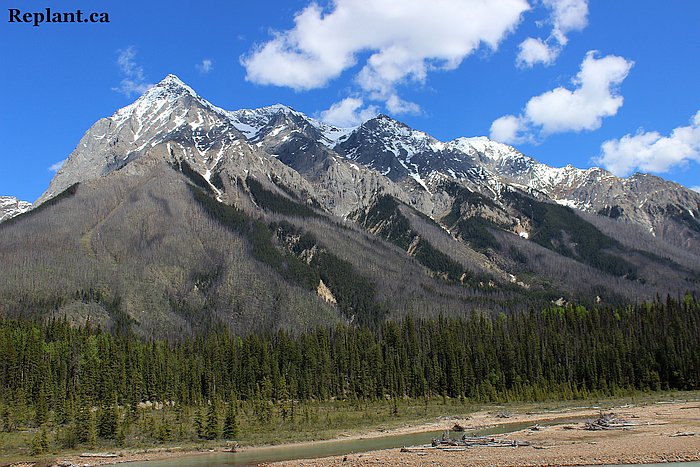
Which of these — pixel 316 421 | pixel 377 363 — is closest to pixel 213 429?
pixel 316 421

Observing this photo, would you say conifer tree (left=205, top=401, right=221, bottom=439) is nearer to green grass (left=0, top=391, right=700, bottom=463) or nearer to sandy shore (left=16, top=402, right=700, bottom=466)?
green grass (left=0, top=391, right=700, bottom=463)

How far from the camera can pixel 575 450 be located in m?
50.2

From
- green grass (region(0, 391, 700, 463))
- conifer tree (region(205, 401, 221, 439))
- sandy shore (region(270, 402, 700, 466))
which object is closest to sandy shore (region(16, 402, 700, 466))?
sandy shore (region(270, 402, 700, 466))

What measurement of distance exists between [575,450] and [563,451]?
1.06 m

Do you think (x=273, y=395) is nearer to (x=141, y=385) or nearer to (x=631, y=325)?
(x=141, y=385)

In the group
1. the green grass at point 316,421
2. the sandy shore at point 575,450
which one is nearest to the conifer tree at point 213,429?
the green grass at point 316,421

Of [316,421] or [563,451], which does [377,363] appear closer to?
[316,421]

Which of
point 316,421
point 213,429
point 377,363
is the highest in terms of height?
point 377,363

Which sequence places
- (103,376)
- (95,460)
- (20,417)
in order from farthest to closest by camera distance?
(103,376) < (20,417) < (95,460)

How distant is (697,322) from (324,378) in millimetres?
84132

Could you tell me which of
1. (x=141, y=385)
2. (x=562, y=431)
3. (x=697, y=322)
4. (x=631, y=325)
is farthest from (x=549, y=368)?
(x=141, y=385)

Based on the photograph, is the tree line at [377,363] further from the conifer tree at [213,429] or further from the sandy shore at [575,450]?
the sandy shore at [575,450]

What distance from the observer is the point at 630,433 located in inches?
2372

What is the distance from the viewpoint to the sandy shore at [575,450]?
45.3 m
